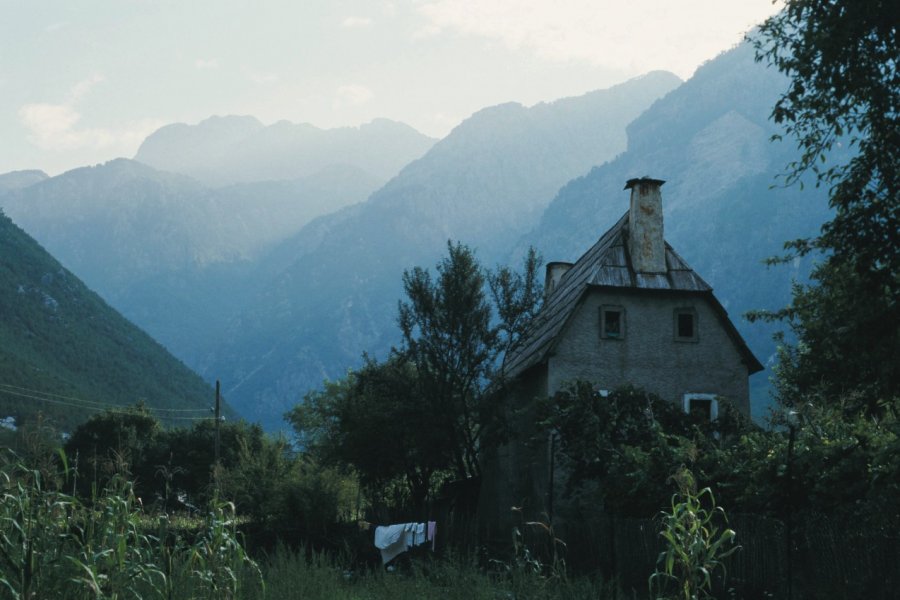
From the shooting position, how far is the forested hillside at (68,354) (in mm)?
97188

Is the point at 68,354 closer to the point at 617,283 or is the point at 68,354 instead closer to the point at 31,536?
the point at 617,283

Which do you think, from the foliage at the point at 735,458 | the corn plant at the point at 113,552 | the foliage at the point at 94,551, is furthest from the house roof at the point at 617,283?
the corn plant at the point at 113,552

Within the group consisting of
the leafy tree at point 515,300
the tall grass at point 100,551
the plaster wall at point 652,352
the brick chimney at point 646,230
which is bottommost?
the tall grass at point 100,551

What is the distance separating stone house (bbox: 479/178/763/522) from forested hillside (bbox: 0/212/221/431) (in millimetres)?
74841

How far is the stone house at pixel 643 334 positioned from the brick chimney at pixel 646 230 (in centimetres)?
3

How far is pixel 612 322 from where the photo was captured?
29594 millimetres

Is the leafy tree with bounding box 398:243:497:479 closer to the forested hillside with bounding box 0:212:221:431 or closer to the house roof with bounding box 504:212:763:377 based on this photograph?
the house roof with bounding box 504:212:763:377

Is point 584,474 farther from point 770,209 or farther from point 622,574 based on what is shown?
point 770,209

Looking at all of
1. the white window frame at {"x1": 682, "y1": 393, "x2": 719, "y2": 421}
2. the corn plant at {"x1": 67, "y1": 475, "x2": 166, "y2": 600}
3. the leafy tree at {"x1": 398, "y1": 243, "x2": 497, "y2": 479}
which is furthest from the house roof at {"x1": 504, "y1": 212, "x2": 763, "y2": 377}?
the corn plant at {"x1": 67, "y1": 475, "x2": 166, "y2": 600}

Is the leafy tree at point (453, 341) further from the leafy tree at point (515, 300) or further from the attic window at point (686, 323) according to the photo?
the attic window at point (686, 323)

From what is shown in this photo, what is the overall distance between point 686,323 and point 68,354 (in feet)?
326

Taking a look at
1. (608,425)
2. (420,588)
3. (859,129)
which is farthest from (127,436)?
(859,129)

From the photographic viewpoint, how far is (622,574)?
55.2 feet

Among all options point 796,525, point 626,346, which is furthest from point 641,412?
point 796,525
